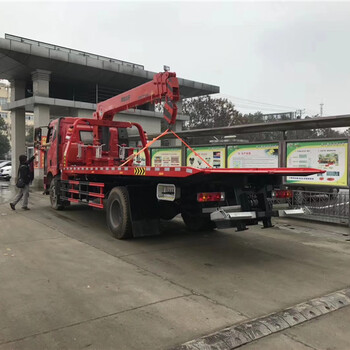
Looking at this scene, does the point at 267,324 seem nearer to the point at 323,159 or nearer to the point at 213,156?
the point at 323,159

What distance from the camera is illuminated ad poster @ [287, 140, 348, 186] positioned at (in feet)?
28.9

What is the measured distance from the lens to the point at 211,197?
592 cm

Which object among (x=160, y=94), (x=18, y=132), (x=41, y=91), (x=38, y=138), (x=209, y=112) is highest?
(x=209, y=112)

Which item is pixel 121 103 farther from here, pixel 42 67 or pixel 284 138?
pixel 42 67

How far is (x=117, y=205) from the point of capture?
7641 mm

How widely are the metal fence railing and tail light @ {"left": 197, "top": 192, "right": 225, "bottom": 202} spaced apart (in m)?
3.39

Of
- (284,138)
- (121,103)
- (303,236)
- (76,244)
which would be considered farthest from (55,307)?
(284,138)

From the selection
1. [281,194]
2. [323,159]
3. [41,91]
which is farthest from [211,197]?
[41,91]

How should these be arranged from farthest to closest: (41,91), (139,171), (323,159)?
(41,91)
(323,159)
(139,171)

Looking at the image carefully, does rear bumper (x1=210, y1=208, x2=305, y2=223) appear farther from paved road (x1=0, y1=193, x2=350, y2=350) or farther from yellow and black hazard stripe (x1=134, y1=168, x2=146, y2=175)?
yellow and black hazard stripe (x1=134, y1=168, x2=146, y2=175)

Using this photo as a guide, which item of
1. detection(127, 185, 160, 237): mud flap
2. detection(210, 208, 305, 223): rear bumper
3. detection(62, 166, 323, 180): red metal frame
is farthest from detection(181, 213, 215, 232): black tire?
detection(210, 208, 305, 223): rear bumper

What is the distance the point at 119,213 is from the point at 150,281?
2.78m

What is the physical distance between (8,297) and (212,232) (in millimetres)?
5075

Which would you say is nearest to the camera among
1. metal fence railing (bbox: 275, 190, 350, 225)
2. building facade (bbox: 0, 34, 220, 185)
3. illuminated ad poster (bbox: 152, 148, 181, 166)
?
metal fence railing (bbox: 275, 190, 350, 225)
